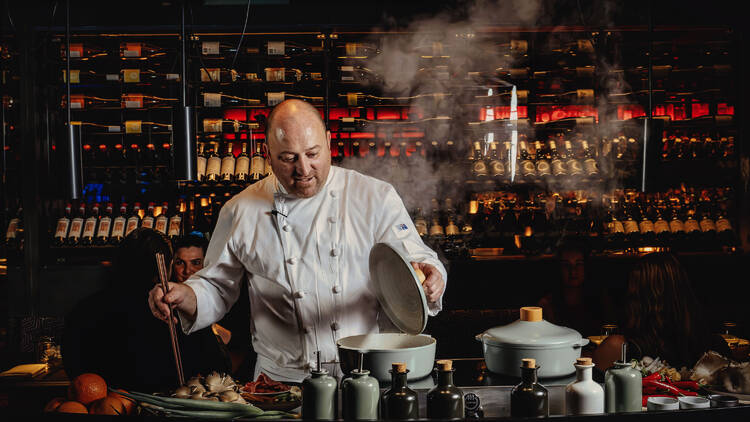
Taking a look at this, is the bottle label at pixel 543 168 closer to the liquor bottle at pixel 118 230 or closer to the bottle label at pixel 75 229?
the liquor bottle at pixel 118 230

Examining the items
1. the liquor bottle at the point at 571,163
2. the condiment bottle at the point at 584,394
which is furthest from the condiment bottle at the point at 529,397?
the liquor bottle at the point at 571,163

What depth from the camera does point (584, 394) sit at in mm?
1436

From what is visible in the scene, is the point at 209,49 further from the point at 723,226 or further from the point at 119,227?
the point at 723,226

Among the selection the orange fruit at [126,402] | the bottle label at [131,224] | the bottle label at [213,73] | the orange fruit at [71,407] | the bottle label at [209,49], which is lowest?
the orange fruit at [126,402]

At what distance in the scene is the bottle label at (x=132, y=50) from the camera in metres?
5.05

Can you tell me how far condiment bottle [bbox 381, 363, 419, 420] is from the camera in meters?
1.38

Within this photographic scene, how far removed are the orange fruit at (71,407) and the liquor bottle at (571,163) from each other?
4.14 metres

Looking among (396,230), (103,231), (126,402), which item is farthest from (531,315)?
(103,231)

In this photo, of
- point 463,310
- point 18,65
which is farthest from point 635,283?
point 18,65

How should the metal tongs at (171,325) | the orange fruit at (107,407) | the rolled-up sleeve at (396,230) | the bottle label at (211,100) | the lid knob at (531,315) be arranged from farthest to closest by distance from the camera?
the bottle label at (211,100) → the rolled-up sleeve at (396,230) → the lid knob at (531,315) → the metal tongs at (171,325) → the orange fruit at (107,407)

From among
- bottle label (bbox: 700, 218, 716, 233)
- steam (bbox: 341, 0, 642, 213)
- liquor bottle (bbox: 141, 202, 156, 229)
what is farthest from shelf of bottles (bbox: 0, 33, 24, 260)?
bottle label (bbox: 700, 218, 716, 233)

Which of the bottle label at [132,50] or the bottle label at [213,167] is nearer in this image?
the bottle label at [213,167]

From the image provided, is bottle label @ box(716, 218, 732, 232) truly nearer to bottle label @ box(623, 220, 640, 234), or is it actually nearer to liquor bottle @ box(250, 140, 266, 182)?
bottle label @ box(623, 220, 640, 234)

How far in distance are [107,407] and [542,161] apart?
4.10m
